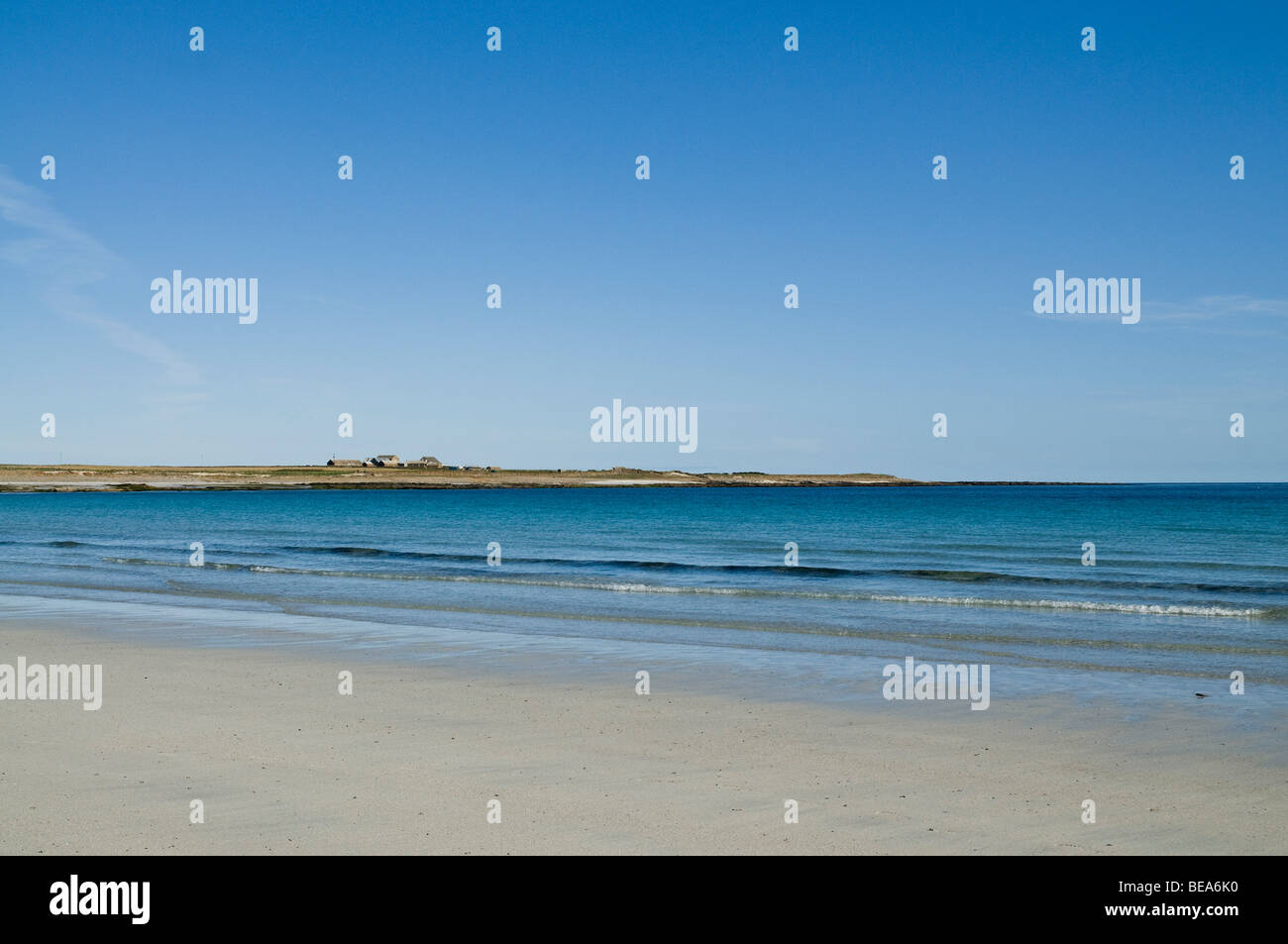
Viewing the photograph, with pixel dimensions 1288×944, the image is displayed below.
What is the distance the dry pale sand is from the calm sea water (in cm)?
415

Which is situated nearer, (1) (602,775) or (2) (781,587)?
(1) (602,775)

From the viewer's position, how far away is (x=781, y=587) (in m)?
26.5

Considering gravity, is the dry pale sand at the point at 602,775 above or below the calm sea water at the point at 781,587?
below

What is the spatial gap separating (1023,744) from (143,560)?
33.3m

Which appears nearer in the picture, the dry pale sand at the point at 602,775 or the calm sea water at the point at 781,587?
the dry pale sand at the point at 602,775

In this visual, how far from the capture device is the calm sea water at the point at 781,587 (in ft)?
55.7

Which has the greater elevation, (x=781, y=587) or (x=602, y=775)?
(x=781, y=587)

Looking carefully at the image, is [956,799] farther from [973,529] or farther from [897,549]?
[973,529]

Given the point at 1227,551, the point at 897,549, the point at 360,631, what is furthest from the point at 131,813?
the point at 1227,551

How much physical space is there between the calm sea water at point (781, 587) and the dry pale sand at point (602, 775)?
13.6ft

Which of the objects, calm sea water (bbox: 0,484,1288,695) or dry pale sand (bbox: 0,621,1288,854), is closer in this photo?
dry pale sand (bbox: 0,621,1288,854)

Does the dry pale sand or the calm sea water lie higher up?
the calm sea water

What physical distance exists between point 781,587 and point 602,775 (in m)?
18.4

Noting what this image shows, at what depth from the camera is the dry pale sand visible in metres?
6.84
